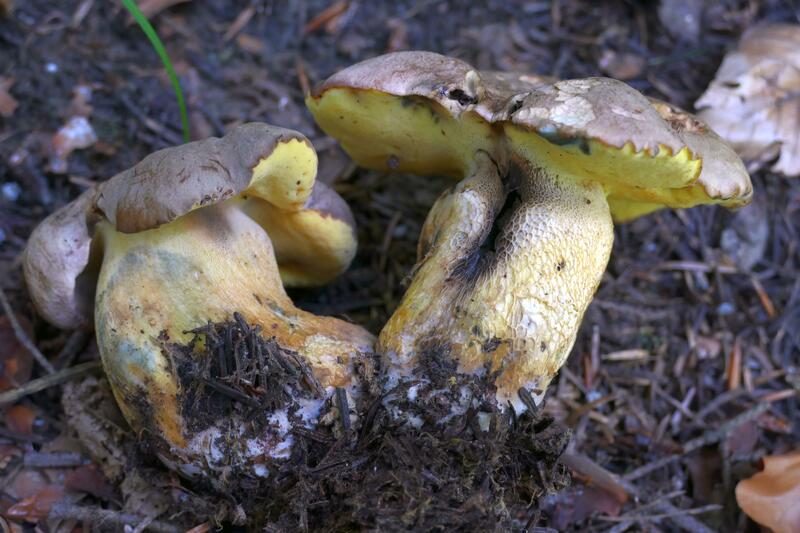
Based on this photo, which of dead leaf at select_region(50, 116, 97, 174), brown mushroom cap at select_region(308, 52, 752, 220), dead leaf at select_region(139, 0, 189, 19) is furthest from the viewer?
dead leaf at select_region(139, 0, 189, 19)

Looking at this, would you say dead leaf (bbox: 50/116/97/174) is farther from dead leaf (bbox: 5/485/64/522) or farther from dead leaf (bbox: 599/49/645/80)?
dead leaf (bbox: 599/49/645/80)

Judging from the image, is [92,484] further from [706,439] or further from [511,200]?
[706,439]

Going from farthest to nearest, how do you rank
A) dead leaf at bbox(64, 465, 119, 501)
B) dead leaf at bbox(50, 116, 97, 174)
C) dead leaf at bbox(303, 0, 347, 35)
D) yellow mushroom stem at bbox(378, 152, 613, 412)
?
dead leaf at bbox(303, 0, 347, 35) → dead leaf at bbox(50, 116, 97, 174) → dead leaf at bbox(64, 465, 119, 501) → yellow mushroom stem at bbox(378, 152, 613, 412)

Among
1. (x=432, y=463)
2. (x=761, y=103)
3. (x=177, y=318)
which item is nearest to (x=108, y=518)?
(x=177, y=318)

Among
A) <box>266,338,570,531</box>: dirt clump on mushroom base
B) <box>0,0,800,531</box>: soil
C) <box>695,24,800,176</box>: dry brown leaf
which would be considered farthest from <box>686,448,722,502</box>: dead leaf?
<box>695,24,800,176</box>: dry brown leaf

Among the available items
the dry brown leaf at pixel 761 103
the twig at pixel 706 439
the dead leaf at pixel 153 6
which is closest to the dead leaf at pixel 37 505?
the twig at pixel 706 439

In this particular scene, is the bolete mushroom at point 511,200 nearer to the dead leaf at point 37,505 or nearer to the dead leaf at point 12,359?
the dead leaf at point 37,505

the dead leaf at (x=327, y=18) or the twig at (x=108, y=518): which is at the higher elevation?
the dead leaf at (x=327, y=18)
